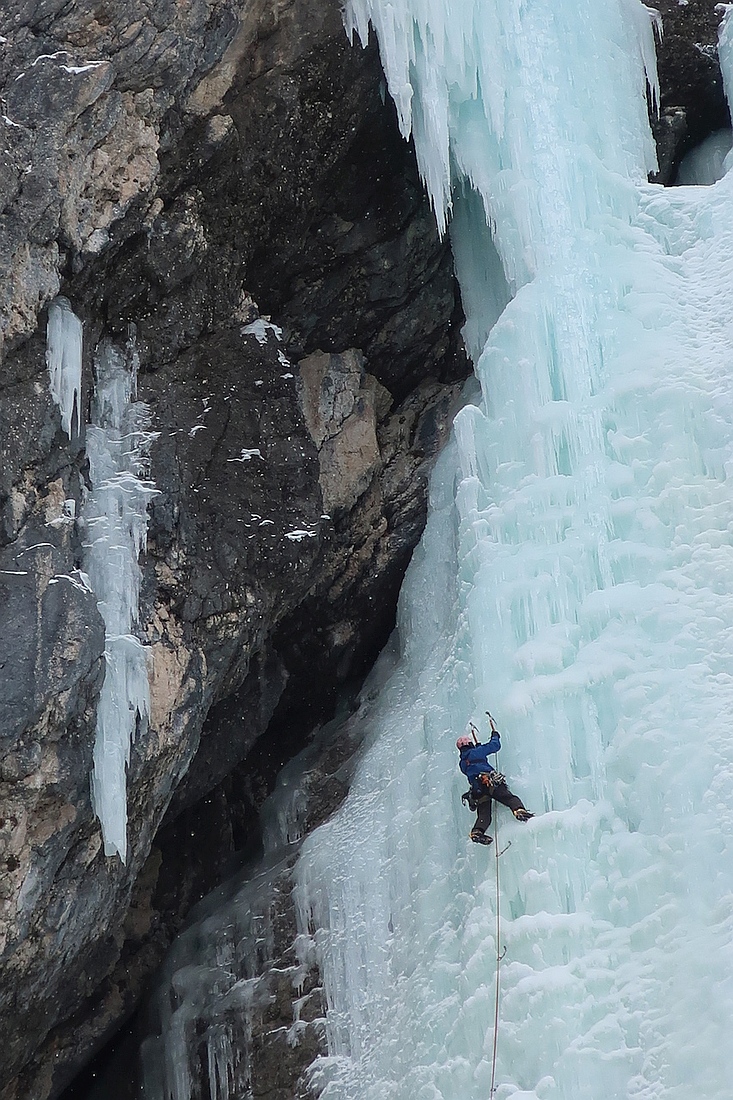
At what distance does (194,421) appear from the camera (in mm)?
8812

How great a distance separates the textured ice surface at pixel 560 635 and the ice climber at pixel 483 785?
0.37 ft

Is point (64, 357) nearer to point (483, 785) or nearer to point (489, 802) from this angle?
point (483, 785)

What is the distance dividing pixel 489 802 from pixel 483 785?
0.43ft

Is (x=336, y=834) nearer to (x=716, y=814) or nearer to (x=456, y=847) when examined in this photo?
(x=456, y=847)

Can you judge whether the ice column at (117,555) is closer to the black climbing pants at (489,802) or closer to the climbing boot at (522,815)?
the black climbing pants at (489,802)

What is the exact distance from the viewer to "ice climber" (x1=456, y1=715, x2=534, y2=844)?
7465 mm

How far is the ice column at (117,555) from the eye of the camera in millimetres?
7691

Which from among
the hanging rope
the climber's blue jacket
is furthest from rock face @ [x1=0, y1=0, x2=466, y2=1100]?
the hanging rope

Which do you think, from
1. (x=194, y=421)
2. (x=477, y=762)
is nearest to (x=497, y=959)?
(x=477, y=762)

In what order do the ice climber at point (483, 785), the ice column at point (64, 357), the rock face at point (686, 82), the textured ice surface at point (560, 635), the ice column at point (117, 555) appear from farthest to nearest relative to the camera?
the rock face at point (686, 82) < the ice column at point (64, 357) < the ice column at point (117, 555) < the ice climber at point (483, 785) < the textured ice surface at point (560, 635)

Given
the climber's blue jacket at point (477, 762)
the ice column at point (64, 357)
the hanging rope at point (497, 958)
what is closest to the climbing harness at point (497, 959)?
the hanging rope at point (497, 958)

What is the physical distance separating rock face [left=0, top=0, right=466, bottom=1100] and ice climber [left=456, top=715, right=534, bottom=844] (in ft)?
6.74

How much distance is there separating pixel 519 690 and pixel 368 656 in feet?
11.2

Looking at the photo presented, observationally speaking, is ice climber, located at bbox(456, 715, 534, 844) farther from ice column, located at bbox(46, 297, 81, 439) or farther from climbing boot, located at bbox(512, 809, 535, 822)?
ice column, located at bbox(46, 297, 81, 439)
